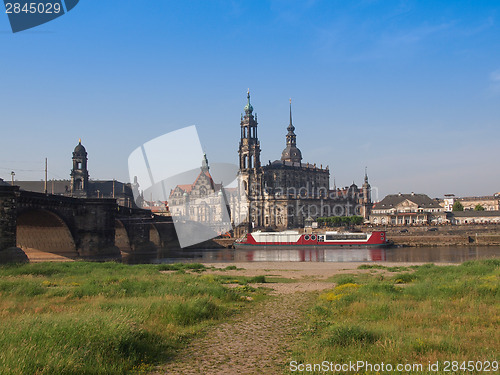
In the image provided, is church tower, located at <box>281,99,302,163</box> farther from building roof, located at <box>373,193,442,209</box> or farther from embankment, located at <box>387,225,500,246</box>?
embankment, located at <box>387,225,500,246</box>

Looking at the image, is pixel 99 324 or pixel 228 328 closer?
pixel 99 324

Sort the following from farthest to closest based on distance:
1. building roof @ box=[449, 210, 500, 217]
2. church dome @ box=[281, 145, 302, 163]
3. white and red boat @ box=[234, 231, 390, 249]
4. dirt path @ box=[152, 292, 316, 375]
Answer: church dome @ box=[281, 145, 302, 163]
building roof @ box=[449, 210, 500, 217]
white and red boat @ box=[234, 231, 390, 249]
dirt path @ box=[152, 292, 316, 375]

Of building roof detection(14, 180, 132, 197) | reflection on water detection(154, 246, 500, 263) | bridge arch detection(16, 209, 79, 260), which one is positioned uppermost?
building roof detection(14, 180, 132, 197)

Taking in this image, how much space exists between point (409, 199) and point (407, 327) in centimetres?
14087

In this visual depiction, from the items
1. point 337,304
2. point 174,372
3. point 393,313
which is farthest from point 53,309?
point 393,313

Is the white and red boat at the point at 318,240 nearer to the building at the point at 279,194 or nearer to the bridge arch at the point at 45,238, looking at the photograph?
the building at the point at 279,194

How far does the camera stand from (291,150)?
6294 inches

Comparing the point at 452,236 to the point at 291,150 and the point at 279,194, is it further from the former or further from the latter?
the point at 291,150

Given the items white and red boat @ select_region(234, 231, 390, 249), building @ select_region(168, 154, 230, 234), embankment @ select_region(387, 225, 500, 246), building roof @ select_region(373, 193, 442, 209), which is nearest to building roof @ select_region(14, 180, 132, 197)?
building @ select_region(168, 154, 230, 234)

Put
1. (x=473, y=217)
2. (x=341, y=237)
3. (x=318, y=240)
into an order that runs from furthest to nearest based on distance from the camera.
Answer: (x=473, y=217) → (x=318, y=240) → (x=341, y=237)

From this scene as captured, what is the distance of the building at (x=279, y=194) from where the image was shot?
140 m

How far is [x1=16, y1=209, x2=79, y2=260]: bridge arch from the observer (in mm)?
54781

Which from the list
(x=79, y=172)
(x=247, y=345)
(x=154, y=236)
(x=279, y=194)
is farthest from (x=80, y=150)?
(x=247, y=345)

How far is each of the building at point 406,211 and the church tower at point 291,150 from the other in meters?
30.6
